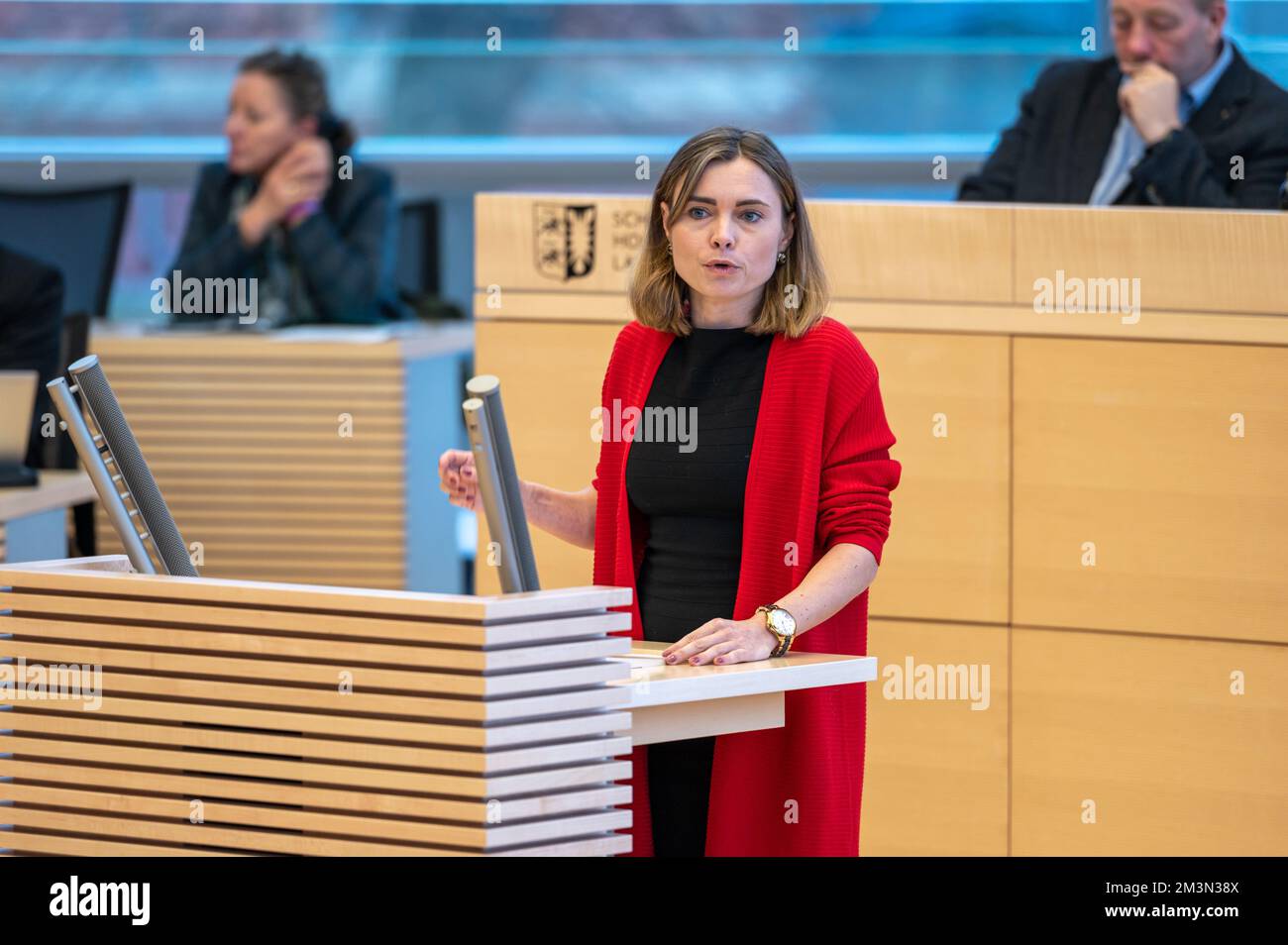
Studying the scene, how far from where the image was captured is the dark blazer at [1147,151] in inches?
159

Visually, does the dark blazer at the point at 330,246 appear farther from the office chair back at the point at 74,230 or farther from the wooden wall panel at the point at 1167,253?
the wooden wall panel at the point at 1167,253

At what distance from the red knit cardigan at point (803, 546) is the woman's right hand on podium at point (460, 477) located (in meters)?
0.36

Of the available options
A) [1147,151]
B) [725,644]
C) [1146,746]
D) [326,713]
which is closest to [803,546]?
[725,644]

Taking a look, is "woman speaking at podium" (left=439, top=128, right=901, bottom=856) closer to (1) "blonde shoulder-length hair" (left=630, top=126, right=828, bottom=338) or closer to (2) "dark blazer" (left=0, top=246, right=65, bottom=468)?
(1) "blonde shoulder-length hair" (left=630, top=126, right=828, bottom=338)

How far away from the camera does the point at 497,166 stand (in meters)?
8.38

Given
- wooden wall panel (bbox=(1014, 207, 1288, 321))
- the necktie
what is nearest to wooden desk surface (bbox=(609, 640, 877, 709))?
wooden wall panel (bbox=(1014, 207, 1288, 321))

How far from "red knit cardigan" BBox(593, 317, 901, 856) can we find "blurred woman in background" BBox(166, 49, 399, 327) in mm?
3776

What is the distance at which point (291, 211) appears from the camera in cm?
619

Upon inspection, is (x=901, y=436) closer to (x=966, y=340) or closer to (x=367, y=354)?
(x=966, y=340)

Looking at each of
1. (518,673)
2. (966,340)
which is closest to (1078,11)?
(966,340)

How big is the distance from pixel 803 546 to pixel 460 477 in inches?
18.8

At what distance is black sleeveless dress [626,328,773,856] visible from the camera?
2637mm

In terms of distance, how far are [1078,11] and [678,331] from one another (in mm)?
5821

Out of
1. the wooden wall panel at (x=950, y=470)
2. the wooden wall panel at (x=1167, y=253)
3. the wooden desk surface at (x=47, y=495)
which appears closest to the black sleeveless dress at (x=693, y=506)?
the wooden wall panel at (x=950, y=470)
